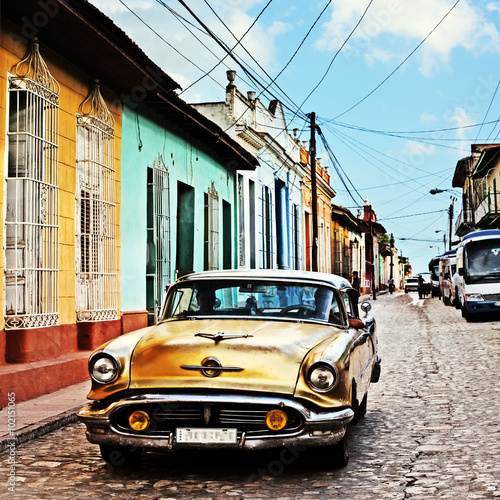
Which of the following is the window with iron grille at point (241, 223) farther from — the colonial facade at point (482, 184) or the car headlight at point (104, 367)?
the colonial facade at point (482, 184)

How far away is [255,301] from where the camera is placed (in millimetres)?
6078

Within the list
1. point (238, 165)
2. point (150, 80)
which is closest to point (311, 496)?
point (150, 80)

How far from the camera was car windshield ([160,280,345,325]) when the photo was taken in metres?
5.98

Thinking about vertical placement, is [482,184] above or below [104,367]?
above

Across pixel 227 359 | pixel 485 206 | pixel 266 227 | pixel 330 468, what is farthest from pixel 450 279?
pixel 227 359

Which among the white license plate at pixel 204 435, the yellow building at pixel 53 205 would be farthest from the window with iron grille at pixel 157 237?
the white license plate at pixel 204 435

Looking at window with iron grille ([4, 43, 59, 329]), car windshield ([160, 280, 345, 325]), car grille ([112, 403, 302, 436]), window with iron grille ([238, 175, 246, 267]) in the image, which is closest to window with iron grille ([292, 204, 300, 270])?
window with iron grille ([238, 175, 246, 267])

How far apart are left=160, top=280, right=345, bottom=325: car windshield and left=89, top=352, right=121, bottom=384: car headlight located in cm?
106

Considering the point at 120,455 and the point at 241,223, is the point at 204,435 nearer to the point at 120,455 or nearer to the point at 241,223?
the point at 120,455

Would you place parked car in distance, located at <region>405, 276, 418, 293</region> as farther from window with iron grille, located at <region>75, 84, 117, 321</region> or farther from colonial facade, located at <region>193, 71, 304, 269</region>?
window with iron grille, located at <region>75, 84, 117, 321</region>

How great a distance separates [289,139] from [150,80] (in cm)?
1887

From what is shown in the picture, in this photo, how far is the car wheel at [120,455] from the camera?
5.26m

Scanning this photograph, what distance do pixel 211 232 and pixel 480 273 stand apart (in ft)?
26.2

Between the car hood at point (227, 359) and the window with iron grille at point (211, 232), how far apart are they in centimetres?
1233
